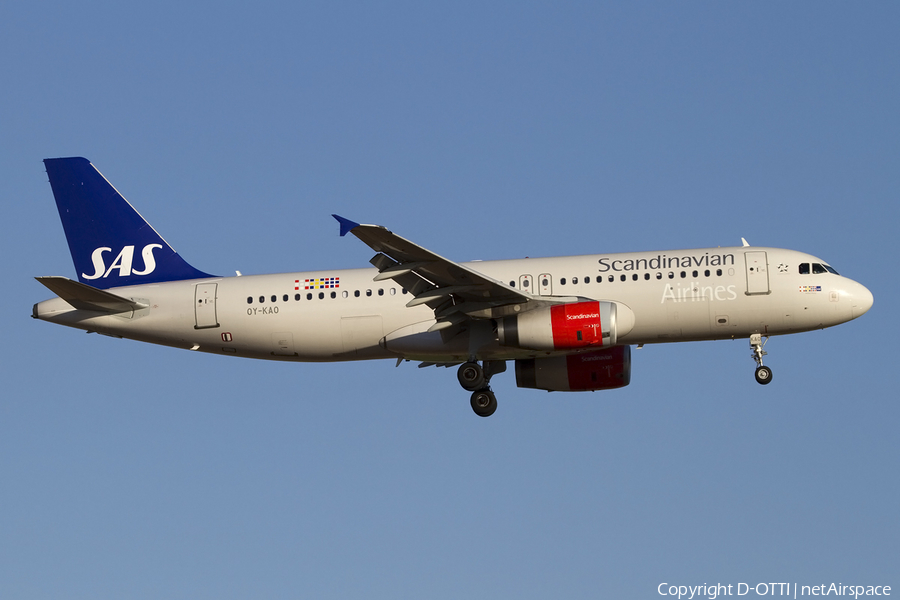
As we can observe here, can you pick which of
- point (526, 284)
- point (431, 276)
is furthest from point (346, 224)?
point (526, 284)

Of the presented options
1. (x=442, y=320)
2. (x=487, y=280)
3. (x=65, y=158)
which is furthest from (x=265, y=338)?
(x=65, y=158)

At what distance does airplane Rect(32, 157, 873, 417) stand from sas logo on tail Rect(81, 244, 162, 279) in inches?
4.3

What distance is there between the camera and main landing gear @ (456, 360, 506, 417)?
34.8m

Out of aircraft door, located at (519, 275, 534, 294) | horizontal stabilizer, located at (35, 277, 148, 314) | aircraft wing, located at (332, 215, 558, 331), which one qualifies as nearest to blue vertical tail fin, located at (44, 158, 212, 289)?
horizontal stabilizer, located at (35, 277, 148, 314)

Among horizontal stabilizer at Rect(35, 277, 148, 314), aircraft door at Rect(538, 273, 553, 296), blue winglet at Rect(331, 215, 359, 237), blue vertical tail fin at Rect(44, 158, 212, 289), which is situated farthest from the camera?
blue vertical tail fin at Rect(44, 158, 212, 289)

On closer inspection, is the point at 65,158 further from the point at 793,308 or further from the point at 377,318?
the point at 793,308

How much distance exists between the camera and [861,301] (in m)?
33.7

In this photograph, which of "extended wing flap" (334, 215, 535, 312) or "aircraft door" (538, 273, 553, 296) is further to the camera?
"aircraft door" (538, 273, 553, 296)

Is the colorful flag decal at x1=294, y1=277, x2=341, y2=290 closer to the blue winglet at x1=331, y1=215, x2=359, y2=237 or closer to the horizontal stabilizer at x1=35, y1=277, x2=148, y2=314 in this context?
the horizontal stabilizer at x1=35, y1=277, x2=148, y2=314

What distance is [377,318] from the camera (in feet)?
115

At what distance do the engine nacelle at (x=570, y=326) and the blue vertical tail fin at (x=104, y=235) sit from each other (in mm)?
11786

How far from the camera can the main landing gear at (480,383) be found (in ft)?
114

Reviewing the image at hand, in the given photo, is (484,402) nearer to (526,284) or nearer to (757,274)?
(526,284)

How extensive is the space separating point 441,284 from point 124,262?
12.4m
